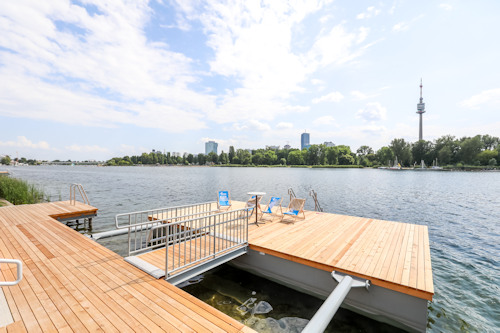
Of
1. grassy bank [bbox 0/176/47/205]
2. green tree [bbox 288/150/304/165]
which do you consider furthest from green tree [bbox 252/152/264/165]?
grassy bank [bbox 0/176/47/205]

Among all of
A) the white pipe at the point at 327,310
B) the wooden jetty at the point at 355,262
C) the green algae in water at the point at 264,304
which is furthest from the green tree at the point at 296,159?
the white pipe at the point at 327,310

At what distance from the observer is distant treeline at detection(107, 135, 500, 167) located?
74.6 metres

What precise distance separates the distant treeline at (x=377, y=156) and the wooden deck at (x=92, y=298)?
324 feet

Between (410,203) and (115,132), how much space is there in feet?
119

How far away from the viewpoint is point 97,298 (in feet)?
10.5

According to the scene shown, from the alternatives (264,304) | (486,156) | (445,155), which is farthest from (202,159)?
(264,304)

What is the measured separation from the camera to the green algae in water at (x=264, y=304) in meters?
4.08

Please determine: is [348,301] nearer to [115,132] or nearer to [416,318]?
[416,318]

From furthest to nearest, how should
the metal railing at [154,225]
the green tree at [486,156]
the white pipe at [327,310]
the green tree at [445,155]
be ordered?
the green tree at [445,155]
the green tree at [486,156]
the metal railing at [154,225]
the white pipe at [327,310]

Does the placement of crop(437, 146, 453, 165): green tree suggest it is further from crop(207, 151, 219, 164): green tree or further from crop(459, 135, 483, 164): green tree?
crop(207, 151, 219, 164): green tree

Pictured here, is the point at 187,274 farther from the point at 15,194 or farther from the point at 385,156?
the point at 385,156

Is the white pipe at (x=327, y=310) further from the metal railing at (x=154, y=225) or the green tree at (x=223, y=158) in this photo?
the green tree at (x=223, y=158)

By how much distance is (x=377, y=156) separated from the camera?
317ft

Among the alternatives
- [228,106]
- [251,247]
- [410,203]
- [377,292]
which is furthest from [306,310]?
[228,106]
